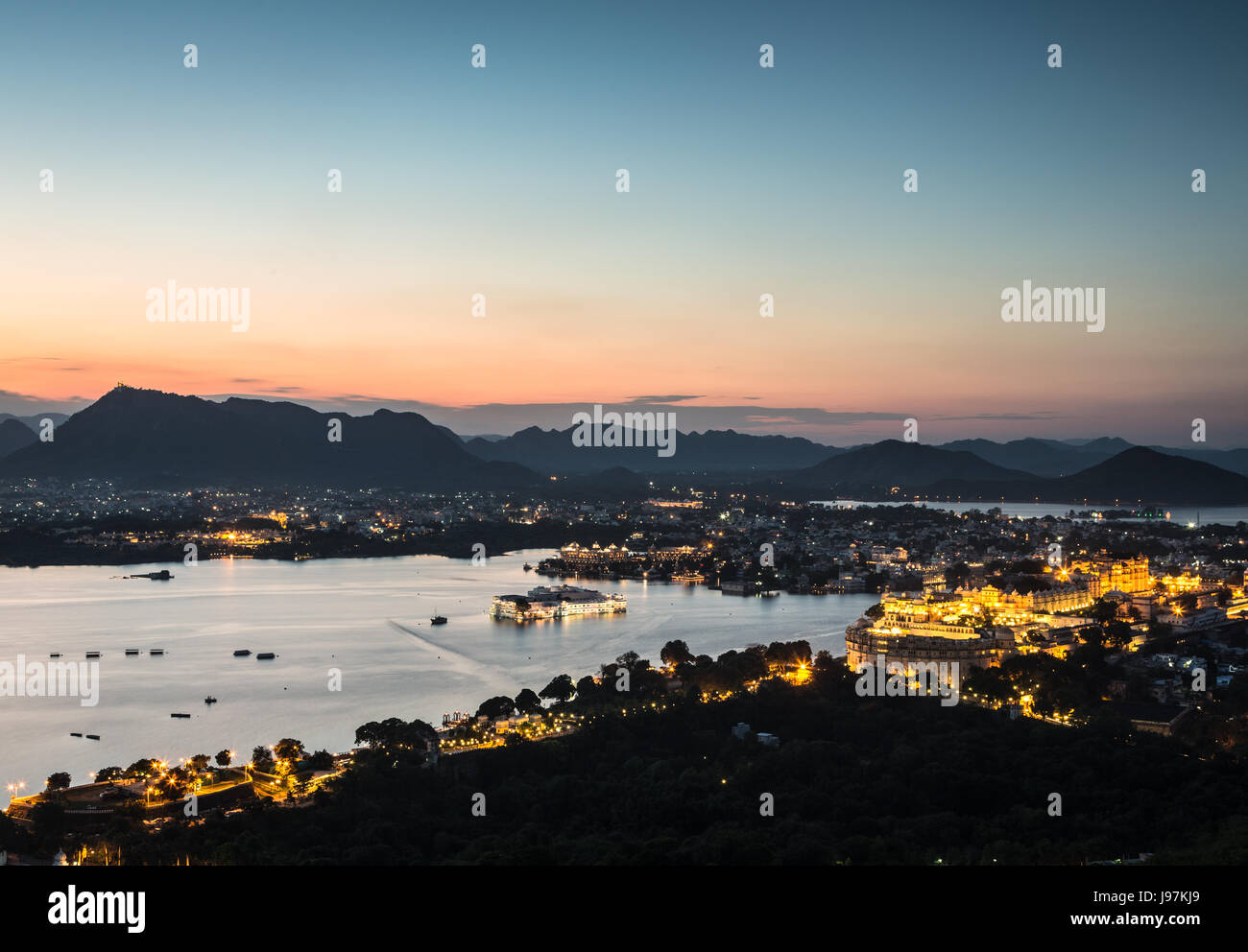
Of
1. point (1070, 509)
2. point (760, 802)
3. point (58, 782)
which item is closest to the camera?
A: point (760, 802)

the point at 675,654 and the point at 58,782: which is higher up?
the point at 675,654

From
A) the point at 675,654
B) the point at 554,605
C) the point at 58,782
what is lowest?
the point at 554,605

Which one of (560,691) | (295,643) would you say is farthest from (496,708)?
(295,643)

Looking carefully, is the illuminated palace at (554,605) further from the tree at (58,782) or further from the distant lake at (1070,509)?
the distant lake at (1070,509)

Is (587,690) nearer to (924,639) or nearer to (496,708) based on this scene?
(496,708)

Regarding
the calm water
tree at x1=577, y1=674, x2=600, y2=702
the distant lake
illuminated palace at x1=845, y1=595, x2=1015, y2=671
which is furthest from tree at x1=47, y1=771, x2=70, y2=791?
the distant lake
